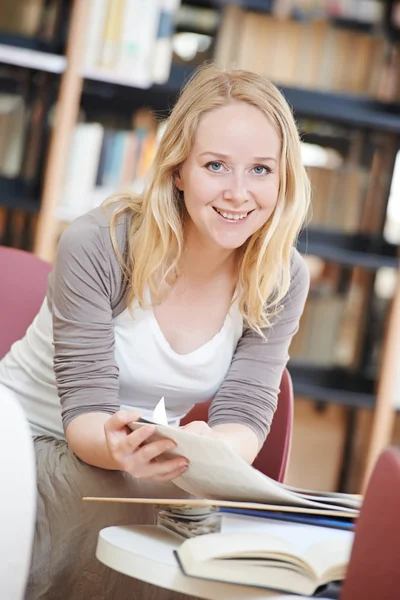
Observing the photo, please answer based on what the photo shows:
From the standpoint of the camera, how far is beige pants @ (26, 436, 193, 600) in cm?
126

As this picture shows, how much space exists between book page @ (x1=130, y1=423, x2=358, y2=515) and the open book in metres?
0.07

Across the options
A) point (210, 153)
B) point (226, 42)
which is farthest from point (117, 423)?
point (226, 42)

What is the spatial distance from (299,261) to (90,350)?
436 mm

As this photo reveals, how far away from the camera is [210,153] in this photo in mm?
1433

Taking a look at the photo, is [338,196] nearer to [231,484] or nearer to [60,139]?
[60,139]

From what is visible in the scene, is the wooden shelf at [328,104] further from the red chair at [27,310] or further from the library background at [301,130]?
the red chair at [27,310]

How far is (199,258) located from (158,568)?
70 centimetres

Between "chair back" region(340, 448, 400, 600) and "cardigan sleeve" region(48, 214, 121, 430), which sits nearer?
"chair back" region(340, 448, 400, 600)

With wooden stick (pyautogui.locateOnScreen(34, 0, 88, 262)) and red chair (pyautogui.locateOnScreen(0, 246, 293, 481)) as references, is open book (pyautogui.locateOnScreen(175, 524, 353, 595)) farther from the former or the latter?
wooden stick (pyautogui.locateOnScreen(34, 0, 88, 262))

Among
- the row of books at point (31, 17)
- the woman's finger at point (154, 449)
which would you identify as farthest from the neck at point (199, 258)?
the row of books at point (31, 17)

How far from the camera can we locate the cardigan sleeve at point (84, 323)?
4.52ft

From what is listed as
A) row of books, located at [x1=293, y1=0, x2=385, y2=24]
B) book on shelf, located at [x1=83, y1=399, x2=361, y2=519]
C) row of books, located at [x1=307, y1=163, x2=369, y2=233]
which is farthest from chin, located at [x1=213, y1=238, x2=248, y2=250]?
row of books, located at [x1=293, y1=0, x2=385, y2=24]

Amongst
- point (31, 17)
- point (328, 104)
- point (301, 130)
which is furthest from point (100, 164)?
point (328, 104)

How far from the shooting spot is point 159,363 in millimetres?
1502
